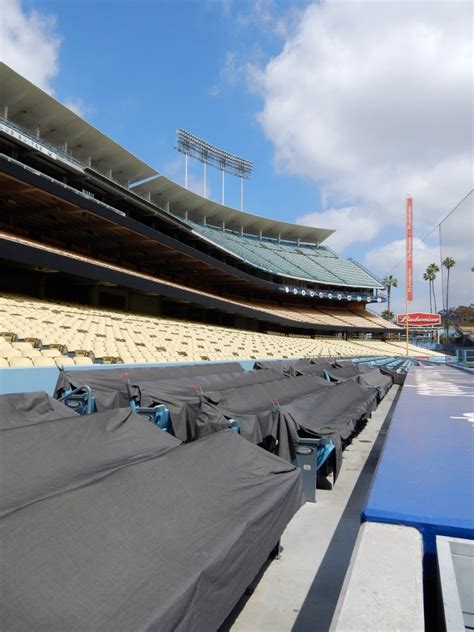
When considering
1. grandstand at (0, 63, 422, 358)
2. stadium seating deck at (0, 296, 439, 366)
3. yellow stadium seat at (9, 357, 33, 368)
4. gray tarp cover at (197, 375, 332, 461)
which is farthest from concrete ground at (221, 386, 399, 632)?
grandstand at (0, 63, 422, 358)

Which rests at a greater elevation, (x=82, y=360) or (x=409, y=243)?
(x=409, y=243)

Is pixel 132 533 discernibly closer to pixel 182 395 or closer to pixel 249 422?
pixel 249 422

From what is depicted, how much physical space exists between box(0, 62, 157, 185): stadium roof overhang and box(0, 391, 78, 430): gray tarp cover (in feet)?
93.9

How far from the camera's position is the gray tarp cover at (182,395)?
617cm

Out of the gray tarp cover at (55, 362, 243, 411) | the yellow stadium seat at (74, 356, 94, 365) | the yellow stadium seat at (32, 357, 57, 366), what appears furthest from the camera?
the yellow stadium seat at (74, 356, 94, 365)

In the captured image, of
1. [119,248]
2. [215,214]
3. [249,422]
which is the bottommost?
[249,422]

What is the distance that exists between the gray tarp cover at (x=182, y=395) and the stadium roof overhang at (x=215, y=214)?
128 feet

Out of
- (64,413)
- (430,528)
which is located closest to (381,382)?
(64,413)

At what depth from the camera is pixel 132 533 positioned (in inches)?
83.7

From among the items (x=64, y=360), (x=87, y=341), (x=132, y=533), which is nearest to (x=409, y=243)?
(x=87, y=341)

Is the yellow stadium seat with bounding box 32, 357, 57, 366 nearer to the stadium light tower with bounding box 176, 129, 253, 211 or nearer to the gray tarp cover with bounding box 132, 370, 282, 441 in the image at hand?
the gray tarp cover with bounding box 132, 370, 282, 441

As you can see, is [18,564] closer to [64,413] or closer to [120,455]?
[120,455]

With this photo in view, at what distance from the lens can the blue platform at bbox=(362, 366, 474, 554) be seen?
2.35 m

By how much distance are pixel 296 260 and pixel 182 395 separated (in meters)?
54.9
